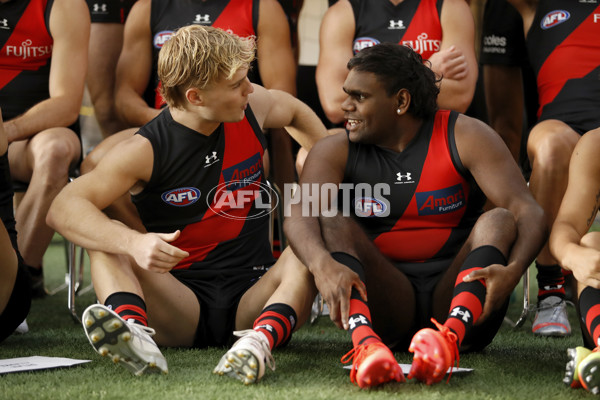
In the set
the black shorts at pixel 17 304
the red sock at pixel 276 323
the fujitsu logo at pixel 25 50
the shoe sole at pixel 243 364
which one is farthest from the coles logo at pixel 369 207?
the fujitsu logo at pixel 25 50

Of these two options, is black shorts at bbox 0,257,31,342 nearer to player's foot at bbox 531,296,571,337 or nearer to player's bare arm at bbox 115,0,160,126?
player's bare arm at bbox 115,0,160,126

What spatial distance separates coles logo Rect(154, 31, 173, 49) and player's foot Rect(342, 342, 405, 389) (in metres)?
2.21

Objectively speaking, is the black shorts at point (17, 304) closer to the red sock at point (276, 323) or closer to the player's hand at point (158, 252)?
the player's hand at point (158, 252)

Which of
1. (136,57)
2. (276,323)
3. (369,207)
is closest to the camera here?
(276,323)

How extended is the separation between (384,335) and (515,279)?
590mm

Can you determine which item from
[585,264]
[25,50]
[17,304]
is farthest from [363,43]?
[17,304]

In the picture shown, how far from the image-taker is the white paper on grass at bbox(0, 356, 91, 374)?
8.45 ft

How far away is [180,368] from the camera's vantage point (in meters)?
2.66

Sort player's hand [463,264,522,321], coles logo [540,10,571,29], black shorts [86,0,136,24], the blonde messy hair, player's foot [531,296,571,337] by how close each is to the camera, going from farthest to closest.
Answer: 1. black shorts [86,0,136,24]
2. coles logo [540,10,571,29]
3. player's foot [531,296,571,337]
4. the blonde messy hair
5. player's hand [463,264,522,321]

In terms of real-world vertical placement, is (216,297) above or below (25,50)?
below

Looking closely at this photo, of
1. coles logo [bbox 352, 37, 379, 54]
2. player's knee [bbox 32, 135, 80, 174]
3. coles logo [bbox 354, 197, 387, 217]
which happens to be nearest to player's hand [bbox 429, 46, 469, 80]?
coles logo [bbox 352, 37, 379, 54]

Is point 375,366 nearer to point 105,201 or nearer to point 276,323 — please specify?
point 276,323

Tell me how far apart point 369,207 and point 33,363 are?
129cm

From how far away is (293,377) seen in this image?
99.7 inches
